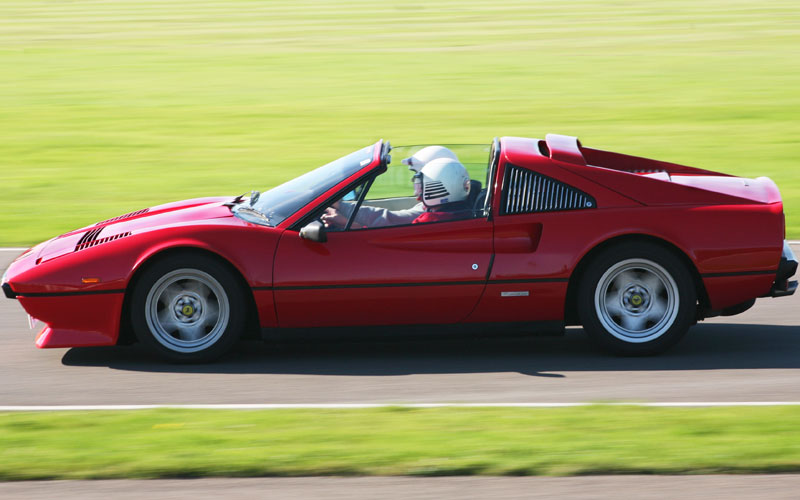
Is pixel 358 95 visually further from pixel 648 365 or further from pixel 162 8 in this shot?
pixel 162 8

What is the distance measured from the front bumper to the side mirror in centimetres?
278

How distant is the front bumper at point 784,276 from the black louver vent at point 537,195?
1.23 meters

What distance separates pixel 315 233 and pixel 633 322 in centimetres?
204

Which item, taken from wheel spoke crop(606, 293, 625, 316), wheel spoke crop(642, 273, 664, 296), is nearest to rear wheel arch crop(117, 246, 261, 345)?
wheel spoke crop(606, 293, 625, 316)

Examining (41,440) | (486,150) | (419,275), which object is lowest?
(41,440)

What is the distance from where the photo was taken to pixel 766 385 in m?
6.04

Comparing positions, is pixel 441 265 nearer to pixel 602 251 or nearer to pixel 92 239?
pixel 602 251

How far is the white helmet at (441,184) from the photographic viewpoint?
6.54 metres

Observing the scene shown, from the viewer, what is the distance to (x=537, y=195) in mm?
6477

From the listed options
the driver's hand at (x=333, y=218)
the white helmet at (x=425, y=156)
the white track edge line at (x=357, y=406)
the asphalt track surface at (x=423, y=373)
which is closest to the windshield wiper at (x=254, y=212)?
the driver's hand at (x=333, y=218)

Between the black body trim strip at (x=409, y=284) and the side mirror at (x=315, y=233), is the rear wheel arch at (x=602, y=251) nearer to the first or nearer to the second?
the black body trim strip at (x=409, y=284)

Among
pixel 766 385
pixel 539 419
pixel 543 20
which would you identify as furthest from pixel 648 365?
pixel 543 20

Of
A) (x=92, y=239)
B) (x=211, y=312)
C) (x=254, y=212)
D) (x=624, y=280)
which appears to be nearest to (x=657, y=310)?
(x=624, y=280)

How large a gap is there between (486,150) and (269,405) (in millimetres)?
2292
